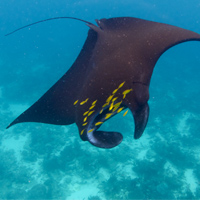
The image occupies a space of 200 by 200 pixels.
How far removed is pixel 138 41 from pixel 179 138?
12.4m

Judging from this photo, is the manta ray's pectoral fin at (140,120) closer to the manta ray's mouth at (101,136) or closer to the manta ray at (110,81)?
the manta ray at (110,81)

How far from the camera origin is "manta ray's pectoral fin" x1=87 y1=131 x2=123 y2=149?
3.08 meters

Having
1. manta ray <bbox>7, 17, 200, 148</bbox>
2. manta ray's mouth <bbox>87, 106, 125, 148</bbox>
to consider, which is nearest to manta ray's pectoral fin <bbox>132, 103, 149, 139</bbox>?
manta ray <bbox>7, 17, 200, 148</bbox>

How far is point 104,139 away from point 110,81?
1.11 metres

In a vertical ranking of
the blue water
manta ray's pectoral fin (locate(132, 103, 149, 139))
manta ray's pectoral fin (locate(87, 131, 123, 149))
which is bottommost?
the blue water

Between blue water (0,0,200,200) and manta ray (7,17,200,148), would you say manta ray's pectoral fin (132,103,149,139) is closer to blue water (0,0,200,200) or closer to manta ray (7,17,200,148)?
manta ray (7,17,200,148)

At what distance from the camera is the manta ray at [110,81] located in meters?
3.23

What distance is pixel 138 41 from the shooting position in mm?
4074

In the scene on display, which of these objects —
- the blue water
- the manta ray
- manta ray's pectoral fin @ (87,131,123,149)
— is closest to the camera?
manta ray's pectoral fin @ (87,131,123,149)

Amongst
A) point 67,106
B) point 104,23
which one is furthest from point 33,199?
point 104,23

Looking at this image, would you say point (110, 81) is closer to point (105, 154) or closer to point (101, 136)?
point (101, 136)

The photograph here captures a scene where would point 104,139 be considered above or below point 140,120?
below

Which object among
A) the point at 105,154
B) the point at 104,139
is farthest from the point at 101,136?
the point at 105,154

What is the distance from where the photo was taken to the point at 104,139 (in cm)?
326
